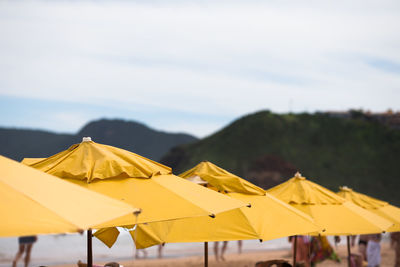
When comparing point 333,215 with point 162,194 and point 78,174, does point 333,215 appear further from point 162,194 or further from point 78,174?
point 78,174

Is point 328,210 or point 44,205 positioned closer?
point 44,205

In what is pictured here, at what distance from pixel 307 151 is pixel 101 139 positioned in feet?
214

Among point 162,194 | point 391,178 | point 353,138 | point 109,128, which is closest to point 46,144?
point 109,128

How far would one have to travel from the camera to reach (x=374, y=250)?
543 inches

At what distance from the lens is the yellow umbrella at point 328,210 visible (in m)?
9.01

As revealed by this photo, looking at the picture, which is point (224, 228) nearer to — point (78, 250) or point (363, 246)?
point (363, 246)

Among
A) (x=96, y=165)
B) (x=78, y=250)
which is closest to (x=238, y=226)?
(x=96, y=165)

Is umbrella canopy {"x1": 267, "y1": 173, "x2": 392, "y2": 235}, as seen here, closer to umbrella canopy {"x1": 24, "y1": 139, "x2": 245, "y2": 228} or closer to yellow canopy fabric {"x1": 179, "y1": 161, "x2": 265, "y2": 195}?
yellow canopy fabric {"x1": 179, "y1": 161, "x2": 265, "y2": 195}

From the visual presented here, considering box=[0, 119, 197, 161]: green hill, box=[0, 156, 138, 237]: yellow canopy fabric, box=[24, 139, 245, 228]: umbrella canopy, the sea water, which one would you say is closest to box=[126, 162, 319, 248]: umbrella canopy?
box=[24, 139, 245, 228]: umbrella canopy

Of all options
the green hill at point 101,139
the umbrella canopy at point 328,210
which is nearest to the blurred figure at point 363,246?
the umbrella canopy at point 328,210

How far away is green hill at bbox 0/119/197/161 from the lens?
10412 cm

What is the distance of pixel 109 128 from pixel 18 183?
134647 mm

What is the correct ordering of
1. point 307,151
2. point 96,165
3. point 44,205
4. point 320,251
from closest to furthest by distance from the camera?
point 44,205
point 96,165
point 320,251
point 307,151

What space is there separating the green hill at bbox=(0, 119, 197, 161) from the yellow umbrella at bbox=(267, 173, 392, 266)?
97.5 metres
